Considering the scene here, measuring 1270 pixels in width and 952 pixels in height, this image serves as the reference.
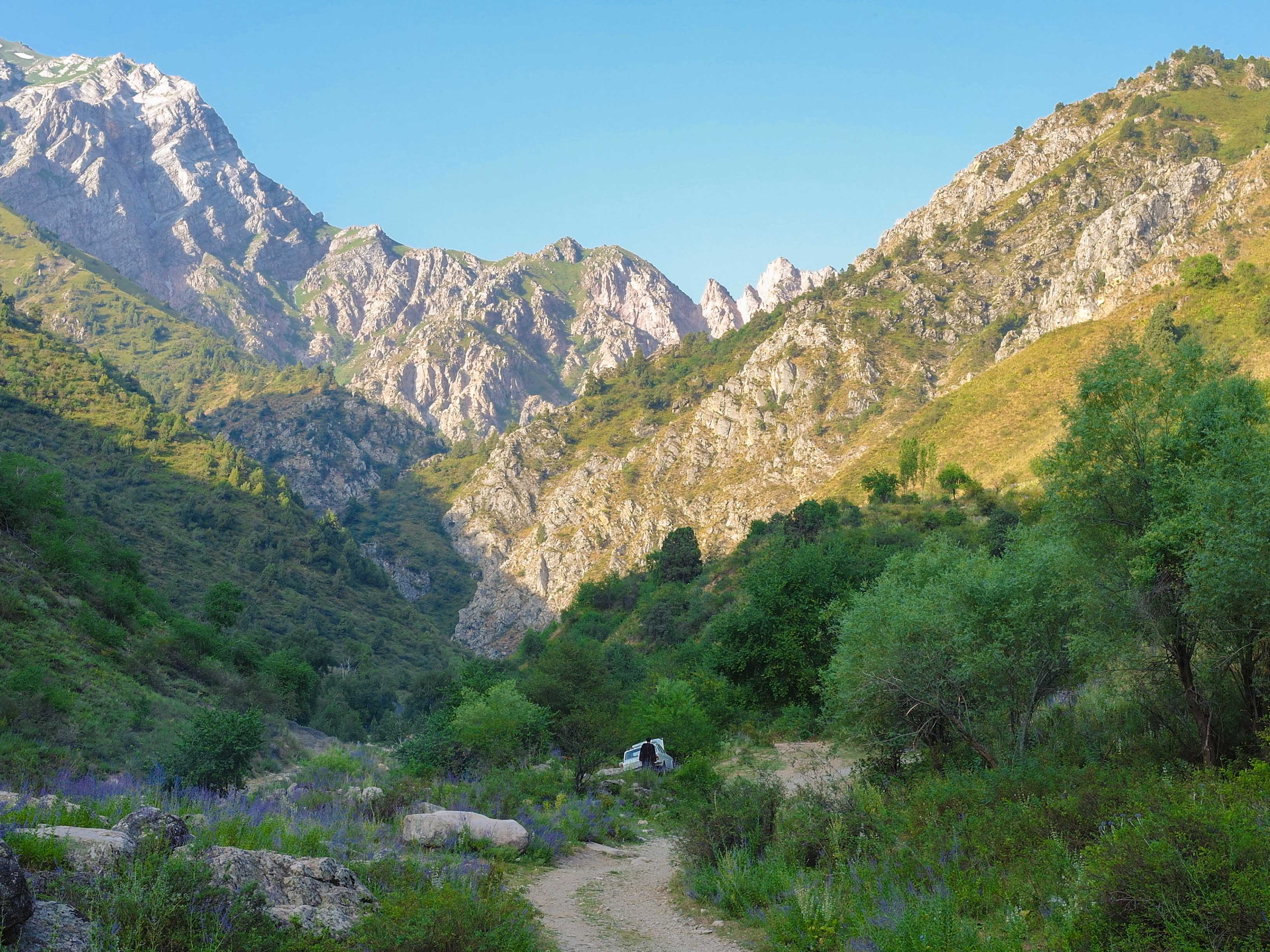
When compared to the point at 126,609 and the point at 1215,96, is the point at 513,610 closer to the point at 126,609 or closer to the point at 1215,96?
the point at 126,609

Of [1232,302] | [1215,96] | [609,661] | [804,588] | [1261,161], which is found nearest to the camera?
[804,588]

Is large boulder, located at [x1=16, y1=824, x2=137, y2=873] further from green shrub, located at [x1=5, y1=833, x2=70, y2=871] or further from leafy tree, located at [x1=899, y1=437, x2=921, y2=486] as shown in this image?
leafy tree, located at [x1=899, y1=437, x2=921, y2=486]

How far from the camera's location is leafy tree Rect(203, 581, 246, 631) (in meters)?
64.1

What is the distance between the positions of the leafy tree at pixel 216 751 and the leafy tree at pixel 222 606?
46.8 m

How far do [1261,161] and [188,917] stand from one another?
420 ft

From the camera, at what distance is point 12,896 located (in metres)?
5.74

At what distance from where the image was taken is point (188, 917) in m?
6.51

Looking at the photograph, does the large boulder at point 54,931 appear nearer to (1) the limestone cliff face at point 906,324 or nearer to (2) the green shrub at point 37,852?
(2) the green shrub at point 37,852

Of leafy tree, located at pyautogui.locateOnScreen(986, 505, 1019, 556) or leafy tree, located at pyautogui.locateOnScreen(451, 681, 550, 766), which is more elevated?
leafy tree, located at pyautogui.locateOnScreen(986, 505, 1019, 556)

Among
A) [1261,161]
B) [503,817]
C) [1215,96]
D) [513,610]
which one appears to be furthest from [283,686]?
[1215,96]

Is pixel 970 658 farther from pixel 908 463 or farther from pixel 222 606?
pixel 908 463

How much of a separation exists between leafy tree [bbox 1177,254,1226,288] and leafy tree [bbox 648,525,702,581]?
59.7m

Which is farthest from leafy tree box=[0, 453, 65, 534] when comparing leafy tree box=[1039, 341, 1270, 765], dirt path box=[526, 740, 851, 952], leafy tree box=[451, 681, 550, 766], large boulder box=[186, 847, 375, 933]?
leafy tree box=[1039, 341, 1270, 765]

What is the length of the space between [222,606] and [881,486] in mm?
62678
